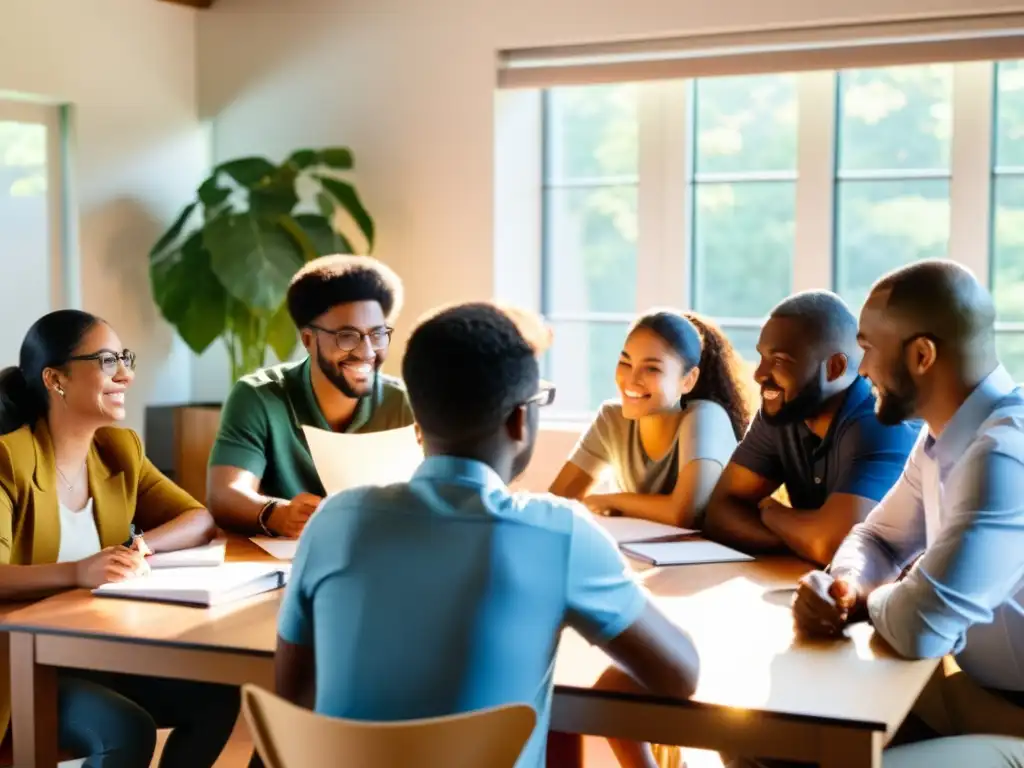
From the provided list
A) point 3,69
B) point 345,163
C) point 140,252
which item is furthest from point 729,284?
point 3,69

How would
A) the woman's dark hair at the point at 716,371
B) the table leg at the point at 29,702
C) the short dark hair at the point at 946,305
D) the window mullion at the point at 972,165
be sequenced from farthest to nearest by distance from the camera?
1. the window mullion at the point at 972,165
2. the woman's dark hair at the point at 716,371
3. the table leg at the point at 29,702
4. the short dark hair at the point at 946,305

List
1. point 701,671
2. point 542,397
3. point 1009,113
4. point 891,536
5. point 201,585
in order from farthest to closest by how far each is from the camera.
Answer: point 1009,113, point 891,536, point 201,585, point 701,671, point 542,397

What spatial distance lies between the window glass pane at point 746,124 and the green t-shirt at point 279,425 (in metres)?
2.20

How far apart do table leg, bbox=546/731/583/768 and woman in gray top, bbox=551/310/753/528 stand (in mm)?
555

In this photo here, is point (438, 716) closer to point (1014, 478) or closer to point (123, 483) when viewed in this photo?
point (1014, 478)

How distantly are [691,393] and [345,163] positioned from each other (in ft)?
7.81

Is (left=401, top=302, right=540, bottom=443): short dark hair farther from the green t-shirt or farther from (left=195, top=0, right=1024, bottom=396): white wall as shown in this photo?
(left=195, top=0, right=1024, bottom=396): white wall

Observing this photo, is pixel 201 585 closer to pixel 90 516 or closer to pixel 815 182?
pixel 90 516

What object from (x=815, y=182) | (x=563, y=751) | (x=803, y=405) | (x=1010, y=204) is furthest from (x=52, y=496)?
(x=1010, y=204)

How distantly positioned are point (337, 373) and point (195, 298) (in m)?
2.11

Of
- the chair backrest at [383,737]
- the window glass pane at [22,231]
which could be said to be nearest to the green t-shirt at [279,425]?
the chair backrest at [383,737]

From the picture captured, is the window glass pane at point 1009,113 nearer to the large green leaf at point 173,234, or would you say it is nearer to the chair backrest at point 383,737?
the large green leaf at point 173,234

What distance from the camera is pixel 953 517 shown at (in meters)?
1.99

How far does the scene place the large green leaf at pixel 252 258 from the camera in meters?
4.91
